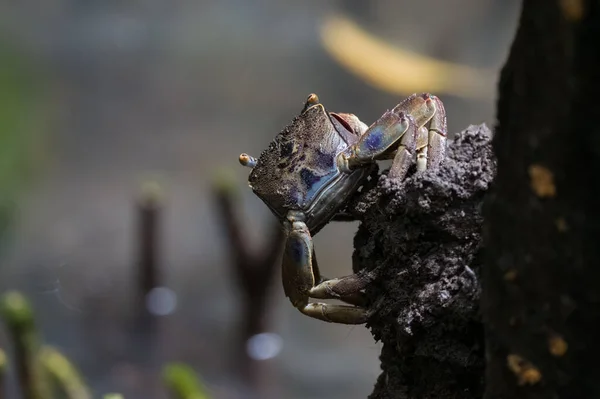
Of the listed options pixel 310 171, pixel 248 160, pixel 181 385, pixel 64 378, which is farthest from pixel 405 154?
pixel 64 378

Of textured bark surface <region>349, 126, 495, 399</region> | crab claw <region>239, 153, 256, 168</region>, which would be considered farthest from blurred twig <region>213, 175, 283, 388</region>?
textured bark surface <region>349, 126, 495, 399</region>

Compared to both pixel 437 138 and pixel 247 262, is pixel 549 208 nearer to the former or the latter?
pixel 437 138

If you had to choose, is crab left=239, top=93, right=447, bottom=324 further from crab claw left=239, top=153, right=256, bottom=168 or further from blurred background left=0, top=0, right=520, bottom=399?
blurred background left=0, top=0, right=520, bottom=399

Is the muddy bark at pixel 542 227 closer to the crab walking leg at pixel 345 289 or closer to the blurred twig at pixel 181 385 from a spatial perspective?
the crab walking leg at pixel 345 289

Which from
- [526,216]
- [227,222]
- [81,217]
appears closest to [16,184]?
[81,217]

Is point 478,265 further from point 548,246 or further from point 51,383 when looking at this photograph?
point 51,383
